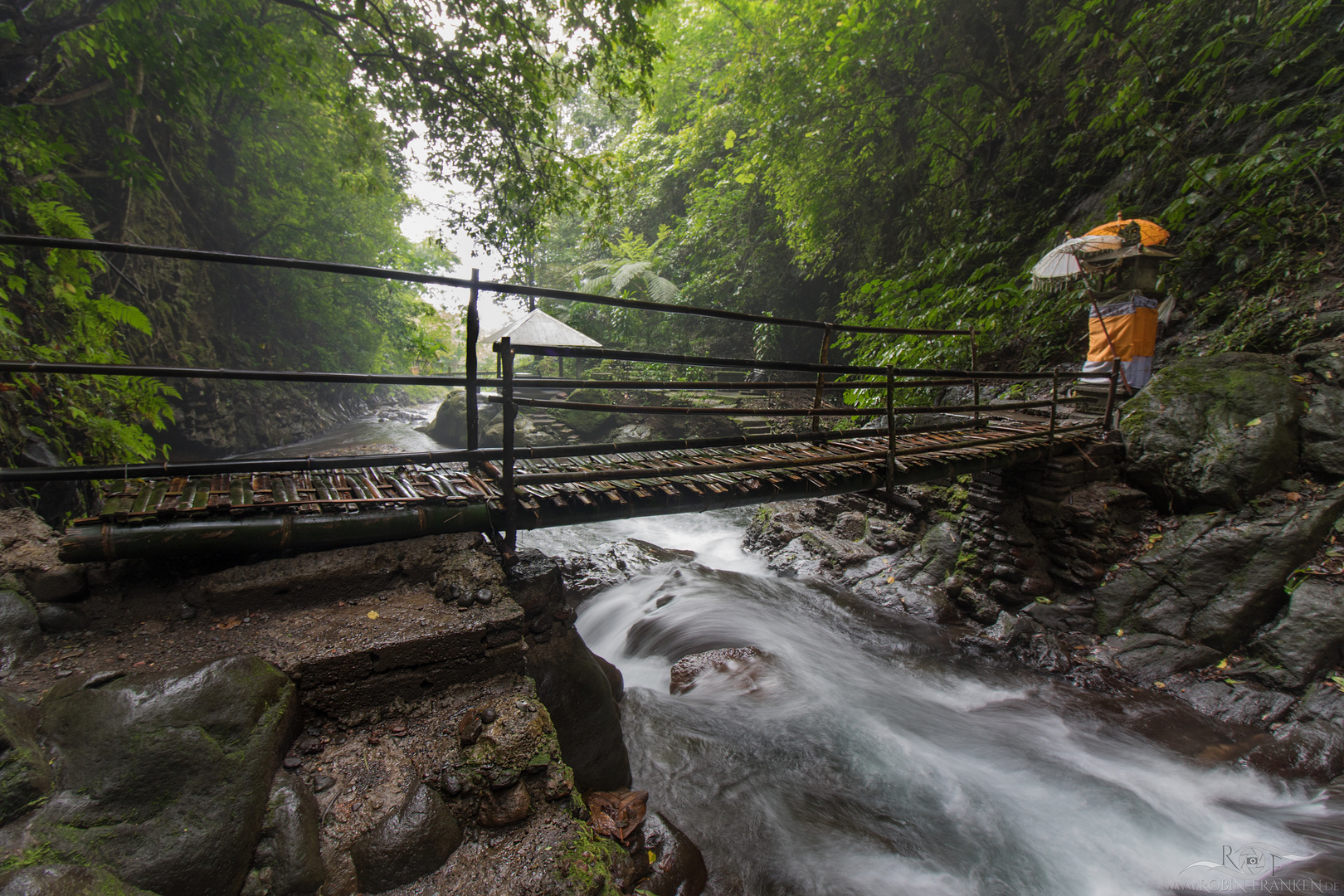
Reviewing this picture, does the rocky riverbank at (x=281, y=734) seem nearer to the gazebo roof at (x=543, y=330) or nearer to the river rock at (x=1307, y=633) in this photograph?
the river rock at (x=1307, y=633)

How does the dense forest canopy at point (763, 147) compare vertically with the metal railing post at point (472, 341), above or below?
above

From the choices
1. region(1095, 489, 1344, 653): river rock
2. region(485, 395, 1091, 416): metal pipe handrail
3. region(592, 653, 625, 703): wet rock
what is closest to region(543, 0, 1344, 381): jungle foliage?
region(1095, 489, 1344, 653): river rock

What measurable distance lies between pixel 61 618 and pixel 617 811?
2239mm

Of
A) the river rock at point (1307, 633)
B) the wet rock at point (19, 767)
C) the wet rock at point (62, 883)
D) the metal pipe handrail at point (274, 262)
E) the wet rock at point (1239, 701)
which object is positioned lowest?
the wet rock at point (1239, 701)

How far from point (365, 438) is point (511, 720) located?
1621cm

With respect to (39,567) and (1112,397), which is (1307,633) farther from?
(39,567)

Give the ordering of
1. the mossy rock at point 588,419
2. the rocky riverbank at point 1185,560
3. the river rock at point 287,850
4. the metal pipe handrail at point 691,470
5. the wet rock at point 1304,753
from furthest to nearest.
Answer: the mossy rock at point 588,419, the rocky riverbank at point 1185,560, the wet rock at point 1304,753, the metal pipe handrail at point 691,470, the river rock at point 287,850

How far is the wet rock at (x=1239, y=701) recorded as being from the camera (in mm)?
3365

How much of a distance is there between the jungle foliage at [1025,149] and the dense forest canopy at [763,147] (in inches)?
1.5

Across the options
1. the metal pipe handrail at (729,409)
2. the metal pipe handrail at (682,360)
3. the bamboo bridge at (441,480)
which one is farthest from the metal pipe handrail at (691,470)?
the metal pipe handrail at (682,360)

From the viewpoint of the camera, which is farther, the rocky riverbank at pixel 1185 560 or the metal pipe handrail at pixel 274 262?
the rocky riverbank at pixel 1185 560

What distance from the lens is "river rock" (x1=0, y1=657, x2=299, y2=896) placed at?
1164 mm

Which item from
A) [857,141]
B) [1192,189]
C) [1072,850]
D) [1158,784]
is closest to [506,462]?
[1072,850]

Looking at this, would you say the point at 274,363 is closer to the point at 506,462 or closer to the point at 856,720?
the point at 506,462
